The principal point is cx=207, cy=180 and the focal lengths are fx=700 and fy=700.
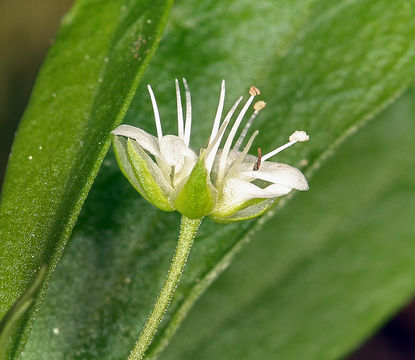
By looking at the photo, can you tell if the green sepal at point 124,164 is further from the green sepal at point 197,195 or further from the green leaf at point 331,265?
the green leaf at point 331,265

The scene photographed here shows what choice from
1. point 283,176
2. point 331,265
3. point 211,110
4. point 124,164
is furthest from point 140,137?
point 331,265

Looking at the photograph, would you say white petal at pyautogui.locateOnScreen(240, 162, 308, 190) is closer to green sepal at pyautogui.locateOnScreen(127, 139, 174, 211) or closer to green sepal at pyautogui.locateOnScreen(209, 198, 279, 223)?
green sepal at pyautogui.locateOnScreen(209, 198, 279, 223)

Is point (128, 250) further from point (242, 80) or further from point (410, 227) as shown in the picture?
point (410, 227)

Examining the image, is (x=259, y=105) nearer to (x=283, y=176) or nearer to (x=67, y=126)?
(x=283, y=176)

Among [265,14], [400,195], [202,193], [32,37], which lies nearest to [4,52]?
[32,37]

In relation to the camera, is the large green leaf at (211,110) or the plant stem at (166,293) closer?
the plant stem at (166,293)

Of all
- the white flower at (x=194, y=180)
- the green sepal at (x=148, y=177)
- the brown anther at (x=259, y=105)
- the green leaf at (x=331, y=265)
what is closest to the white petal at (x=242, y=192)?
the white flower at (x=194, y=180)
